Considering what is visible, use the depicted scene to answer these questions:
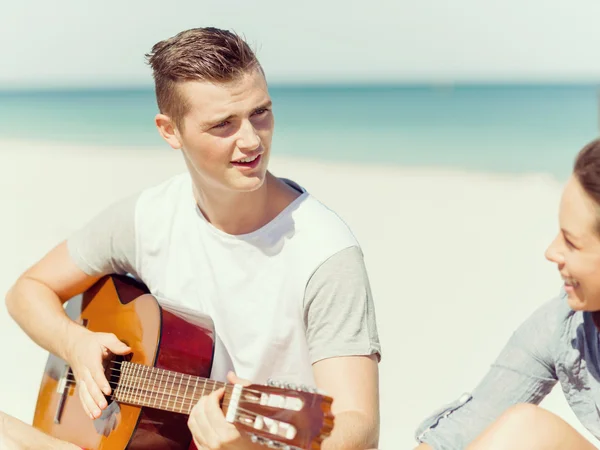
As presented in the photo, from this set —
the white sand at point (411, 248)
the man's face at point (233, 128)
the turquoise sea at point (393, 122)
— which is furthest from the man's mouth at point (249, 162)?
the turquoise sea at point (393, 122)

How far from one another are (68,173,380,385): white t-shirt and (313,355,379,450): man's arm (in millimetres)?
38

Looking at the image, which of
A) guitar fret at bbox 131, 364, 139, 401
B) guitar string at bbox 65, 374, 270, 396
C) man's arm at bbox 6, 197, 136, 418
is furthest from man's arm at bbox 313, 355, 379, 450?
man's arm at bbox 6, 197, 136, 418

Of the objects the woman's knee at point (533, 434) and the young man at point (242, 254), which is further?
the young man at point (242, 254)

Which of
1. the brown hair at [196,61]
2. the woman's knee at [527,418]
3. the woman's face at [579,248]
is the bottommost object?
the woman's knee at [527,418]

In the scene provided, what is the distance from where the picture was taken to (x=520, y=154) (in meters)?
11.5

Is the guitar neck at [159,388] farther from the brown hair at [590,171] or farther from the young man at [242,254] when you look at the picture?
the brown hair at [590,171]

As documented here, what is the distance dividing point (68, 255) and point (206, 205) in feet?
2.18

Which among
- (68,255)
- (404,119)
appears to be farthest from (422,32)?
(68,255)

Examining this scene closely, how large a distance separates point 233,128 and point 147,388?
0.85m

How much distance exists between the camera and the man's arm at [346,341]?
2.37 m

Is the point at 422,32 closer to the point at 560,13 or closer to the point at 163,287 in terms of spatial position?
the point at 560,13

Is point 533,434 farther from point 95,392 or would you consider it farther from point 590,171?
point 95,392

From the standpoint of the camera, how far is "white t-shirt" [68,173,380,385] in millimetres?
2561

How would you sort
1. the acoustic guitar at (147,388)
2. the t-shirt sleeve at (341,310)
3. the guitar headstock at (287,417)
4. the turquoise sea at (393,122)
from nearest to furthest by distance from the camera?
the guitar headstock at (287,417) → the acoustic guitar at (147,388) → the t-shirt sleeve at (341,310) → the turquoise sea at (393,122)
